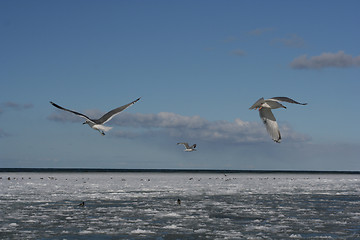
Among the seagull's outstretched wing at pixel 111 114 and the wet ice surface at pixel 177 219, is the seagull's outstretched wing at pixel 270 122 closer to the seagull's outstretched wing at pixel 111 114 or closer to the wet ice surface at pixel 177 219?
the wet ice surface at pixel 177 219

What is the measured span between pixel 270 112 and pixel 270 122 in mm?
352

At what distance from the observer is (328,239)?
14.6m

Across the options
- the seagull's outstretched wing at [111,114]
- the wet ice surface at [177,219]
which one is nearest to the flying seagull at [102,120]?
the seagull's outstretched wing at [111,114]

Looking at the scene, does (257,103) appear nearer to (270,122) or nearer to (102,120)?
(270,122)

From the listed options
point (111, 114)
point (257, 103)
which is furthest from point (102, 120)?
point (257, 103)

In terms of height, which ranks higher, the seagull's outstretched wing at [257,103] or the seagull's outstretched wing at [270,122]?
the seagull's outstretched wing at [257,103]

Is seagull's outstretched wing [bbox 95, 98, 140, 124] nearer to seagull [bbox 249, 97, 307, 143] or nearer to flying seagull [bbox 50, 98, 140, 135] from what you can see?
flying seagull [bbox 50, 98, 140, 135]

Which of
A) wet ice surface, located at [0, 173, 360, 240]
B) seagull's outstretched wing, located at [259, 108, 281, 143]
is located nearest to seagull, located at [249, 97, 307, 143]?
seagull's outstretched wing, located at [259, 108, 281, 143]

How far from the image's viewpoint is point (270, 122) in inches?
523

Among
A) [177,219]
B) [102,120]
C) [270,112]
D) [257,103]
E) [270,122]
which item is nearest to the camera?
[257,103]

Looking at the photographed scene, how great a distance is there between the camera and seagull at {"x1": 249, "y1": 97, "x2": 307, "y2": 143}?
12515mm

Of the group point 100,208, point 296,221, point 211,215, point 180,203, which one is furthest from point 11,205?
point 296,221

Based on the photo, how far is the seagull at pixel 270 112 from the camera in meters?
12.5

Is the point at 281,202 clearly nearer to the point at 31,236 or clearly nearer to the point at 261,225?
the point at 261,225
